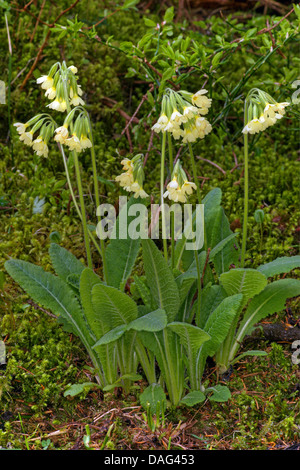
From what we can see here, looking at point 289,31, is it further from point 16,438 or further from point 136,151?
point 16,438

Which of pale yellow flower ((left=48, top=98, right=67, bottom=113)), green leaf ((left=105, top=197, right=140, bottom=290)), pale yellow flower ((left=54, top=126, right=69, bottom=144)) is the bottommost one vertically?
green leaf ((left=105, top=197, right=140, bottom=290))

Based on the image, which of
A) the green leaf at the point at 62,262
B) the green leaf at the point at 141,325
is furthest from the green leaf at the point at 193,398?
the green leaf at the point at 62,262

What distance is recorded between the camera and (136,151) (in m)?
3.54

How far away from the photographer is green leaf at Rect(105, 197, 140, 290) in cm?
235

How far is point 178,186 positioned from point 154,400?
876 millimetres

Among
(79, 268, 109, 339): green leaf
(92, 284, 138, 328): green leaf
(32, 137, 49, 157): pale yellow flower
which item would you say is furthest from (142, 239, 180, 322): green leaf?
(32, 137, 49, 157): pale yellow flower

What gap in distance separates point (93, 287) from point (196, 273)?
47cm

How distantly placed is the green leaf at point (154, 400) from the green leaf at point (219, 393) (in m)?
0.20

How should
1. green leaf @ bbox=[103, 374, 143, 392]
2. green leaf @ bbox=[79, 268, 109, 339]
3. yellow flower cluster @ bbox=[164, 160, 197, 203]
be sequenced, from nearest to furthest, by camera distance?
yellow flower cluster @ bbox=[164, 160, 197, 203] → green leaf @ bbox=[79, 268, 109, 339] → green leaf @ bbox=[103, 374, 143, 392]

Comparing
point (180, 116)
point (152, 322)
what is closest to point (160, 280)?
point (152, 322)

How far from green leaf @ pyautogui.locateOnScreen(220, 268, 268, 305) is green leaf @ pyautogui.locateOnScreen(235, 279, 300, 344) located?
0.11m

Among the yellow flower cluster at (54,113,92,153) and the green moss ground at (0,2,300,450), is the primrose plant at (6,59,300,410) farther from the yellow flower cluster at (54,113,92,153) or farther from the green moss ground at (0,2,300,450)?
the green moss ground at (0,2,300,450)

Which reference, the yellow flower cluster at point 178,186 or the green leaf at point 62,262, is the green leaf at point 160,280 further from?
the green leaf at point 62,262

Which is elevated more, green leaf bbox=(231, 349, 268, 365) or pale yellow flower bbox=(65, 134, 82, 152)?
pale yellow flower bbox=(65, 134, 82, 152)
